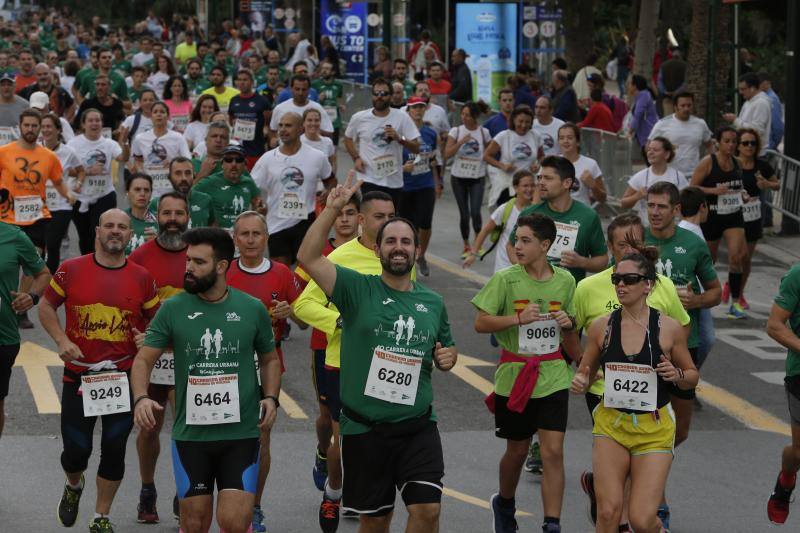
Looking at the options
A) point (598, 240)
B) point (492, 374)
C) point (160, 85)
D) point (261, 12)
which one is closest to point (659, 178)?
point (492, 374)

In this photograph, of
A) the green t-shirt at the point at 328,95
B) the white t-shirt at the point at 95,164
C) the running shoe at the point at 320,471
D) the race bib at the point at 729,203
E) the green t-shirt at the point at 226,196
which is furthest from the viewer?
the green t-shirt at the point at 328,95

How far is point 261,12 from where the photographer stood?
59.0 m

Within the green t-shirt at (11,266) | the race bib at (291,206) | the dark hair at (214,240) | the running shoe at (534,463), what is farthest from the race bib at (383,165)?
the dark hair at (214,240)

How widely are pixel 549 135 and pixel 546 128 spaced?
0.10m

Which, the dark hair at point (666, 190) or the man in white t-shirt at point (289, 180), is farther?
the man in white t-shirt at point (289, 180)

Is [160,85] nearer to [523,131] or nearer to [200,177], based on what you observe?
[523,131]

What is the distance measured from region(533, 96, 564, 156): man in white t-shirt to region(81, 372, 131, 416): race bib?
31.2 ft

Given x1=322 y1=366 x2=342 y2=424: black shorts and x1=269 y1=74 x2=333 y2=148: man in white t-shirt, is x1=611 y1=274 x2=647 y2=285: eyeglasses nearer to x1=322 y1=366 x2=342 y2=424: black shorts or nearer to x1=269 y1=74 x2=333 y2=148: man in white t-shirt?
x1=322 y1=366 x2=342 y2=424: black shorts

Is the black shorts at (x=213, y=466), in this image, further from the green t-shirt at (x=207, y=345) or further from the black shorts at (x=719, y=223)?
the black shorts at (x=719, y=223)

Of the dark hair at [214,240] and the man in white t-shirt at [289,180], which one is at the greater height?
the dark hair at [214,240]

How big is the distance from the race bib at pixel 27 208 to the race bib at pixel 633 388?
7.31m

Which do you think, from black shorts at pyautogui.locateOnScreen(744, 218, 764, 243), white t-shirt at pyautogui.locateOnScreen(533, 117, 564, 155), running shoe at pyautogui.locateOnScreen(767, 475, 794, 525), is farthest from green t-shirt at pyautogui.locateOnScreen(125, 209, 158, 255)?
white t-shirt at pyautogui.locateOnScreen(533, 117, 564, 155)

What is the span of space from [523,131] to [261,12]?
1698 inches

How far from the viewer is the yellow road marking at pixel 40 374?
11.7m
